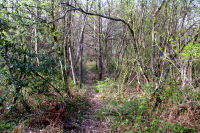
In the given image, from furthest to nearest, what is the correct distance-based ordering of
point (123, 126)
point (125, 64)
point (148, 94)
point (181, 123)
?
point (125, 64) < point (148, 94) < point (123, 126) < point (181, 123)

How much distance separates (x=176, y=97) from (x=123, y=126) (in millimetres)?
1857

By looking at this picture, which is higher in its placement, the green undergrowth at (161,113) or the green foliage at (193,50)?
the green foliage at (193,50)

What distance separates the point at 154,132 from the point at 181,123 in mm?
734

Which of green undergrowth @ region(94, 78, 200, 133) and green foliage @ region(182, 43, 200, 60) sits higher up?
green foliage @ region(182, 43, 200, 60)

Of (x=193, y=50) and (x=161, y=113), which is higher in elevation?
(x=193, y=50)

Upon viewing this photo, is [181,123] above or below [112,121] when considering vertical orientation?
above

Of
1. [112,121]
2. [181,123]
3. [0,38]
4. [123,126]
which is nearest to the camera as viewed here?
[181,123]

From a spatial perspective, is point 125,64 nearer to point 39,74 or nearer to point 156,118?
point 156,118

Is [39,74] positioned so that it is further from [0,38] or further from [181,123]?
[181,123]

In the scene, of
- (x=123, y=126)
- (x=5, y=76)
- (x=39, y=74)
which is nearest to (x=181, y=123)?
(x=123, y=126)

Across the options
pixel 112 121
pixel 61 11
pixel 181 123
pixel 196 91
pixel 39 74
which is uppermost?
pixel 61 11

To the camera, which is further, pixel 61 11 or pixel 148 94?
pixel 61 11

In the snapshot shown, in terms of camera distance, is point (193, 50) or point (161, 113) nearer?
point (193, 50)

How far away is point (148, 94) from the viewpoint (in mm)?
5027
